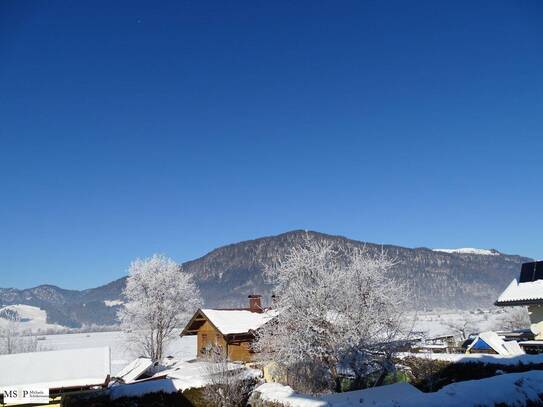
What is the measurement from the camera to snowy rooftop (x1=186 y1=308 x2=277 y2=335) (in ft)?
123

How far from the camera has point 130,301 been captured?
4819 centimetres

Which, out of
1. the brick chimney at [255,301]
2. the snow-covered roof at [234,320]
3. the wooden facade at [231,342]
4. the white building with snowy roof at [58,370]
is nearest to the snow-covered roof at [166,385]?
the white building with snowy roof at [58,370]

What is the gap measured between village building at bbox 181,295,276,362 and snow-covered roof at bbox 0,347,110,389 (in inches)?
322

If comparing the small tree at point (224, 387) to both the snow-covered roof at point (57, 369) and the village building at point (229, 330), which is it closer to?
the village building at point (229, 330)

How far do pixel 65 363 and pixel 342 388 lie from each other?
2312 cm

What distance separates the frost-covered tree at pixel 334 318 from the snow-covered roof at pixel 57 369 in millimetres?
16423

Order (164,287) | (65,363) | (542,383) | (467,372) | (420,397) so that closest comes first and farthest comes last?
(420,397), (542,383), (467,372), (65,363), (164,287)

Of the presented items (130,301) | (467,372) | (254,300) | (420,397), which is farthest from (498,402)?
(130,301)

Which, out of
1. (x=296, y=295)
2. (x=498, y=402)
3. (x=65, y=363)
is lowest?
(x=65, y=363)

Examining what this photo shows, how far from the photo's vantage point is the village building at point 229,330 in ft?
121

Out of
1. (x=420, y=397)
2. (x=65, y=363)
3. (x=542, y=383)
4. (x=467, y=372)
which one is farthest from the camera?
(x=65, y=363)

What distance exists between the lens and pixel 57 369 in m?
32.4

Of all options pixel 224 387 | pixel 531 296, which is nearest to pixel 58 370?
pixel 224 387

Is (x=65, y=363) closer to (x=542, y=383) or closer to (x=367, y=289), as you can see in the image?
(x=367, y=289)
